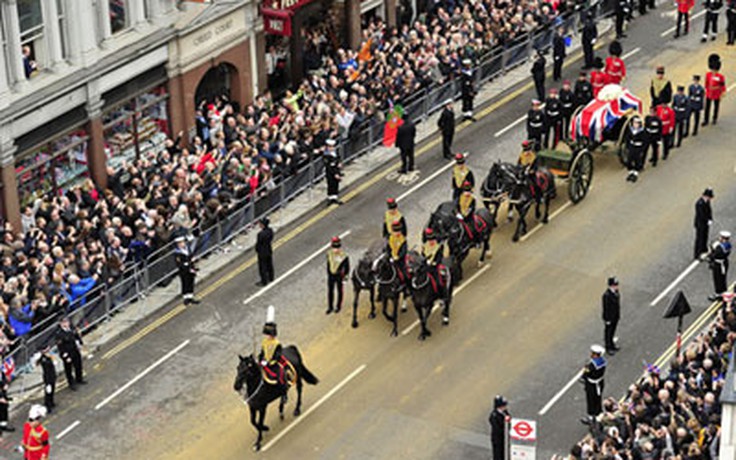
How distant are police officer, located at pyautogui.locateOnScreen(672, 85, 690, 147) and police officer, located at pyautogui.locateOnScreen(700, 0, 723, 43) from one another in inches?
296

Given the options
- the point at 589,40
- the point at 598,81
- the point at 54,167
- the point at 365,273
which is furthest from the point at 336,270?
the point at 589,40

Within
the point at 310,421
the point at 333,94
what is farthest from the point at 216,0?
the point at 310,421

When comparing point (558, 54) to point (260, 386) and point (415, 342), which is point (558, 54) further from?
point (260, 386)

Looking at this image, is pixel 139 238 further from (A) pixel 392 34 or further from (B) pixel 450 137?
(A) pixel 392 34

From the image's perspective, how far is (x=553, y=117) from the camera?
5131 centimetres

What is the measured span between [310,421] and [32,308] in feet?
22.8

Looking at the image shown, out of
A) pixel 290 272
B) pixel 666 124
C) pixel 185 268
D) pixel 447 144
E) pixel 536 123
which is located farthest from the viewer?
pixel 447 144

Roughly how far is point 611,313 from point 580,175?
784 centimetres

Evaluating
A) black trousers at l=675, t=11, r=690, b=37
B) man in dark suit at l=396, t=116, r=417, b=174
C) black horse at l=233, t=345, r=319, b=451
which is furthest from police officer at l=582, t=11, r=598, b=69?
black horse at l=233, t=345, r=319, b=451

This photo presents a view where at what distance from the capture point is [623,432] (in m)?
35.6

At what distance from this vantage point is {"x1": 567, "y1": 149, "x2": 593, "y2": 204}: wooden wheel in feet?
156

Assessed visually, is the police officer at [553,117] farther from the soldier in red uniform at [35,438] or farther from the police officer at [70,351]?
the soldier in red uniform at [35,438]

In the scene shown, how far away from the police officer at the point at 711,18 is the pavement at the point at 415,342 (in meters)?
9.06

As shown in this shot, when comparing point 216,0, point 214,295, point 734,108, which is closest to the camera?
point 214,295
